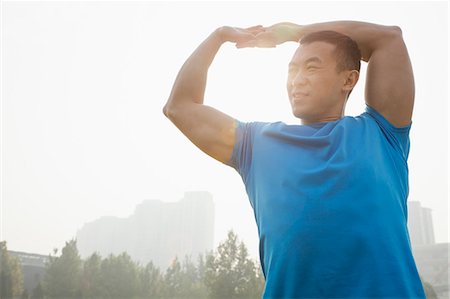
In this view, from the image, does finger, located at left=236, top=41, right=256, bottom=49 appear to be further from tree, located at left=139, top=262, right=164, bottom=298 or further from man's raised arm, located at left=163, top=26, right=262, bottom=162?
tree, located at left=139, top=262, right=164, bottom=298

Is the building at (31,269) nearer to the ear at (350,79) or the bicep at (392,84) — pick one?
the ear at (350,79)

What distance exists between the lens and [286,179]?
167cm

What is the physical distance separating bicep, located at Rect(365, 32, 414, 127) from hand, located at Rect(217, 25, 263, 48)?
27.3 inches

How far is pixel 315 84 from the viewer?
194cm

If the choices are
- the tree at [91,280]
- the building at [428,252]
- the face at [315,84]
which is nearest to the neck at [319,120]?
the face at [315,84]

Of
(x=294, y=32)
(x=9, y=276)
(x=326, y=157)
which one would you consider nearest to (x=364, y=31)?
(x=294, y=32)

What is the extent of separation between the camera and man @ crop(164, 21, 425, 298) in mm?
1478

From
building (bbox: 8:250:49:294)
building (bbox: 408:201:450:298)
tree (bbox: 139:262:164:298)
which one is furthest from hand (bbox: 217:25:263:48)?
building (bbox: 408:201:450:298)

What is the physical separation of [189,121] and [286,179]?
626mm

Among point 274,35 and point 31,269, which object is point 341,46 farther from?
point 31,269

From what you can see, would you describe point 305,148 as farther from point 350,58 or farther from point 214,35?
point 214,35

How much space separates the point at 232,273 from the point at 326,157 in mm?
23119

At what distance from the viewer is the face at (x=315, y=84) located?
6.37 feet

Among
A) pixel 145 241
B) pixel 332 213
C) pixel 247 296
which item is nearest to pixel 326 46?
pixel 332 213
